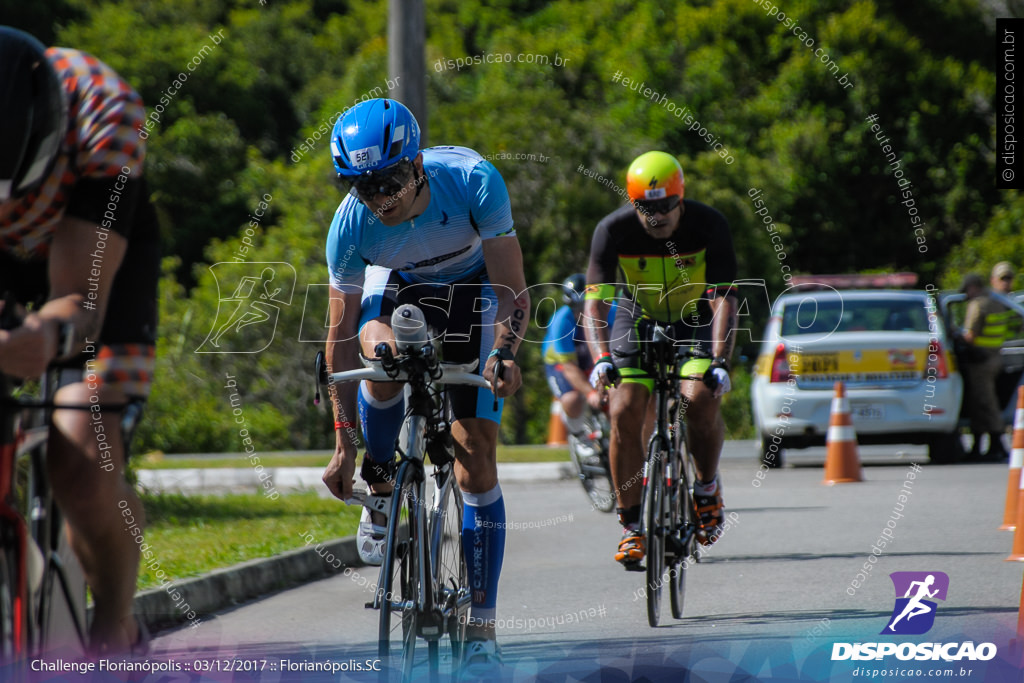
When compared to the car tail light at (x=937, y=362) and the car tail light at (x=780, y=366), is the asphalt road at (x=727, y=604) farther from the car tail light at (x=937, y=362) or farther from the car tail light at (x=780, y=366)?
the car tail light at (x=780, y=366)

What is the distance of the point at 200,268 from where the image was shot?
77.4 ft

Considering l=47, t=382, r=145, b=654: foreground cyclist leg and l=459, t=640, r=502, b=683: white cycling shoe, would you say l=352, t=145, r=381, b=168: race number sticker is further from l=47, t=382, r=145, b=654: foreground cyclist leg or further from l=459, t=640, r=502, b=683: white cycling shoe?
l=459, t=640, r=502, b=683: white cycling shoe

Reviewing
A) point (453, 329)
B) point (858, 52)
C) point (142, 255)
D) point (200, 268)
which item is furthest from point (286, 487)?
point (858, 52)

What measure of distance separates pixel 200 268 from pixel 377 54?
19.9 feet

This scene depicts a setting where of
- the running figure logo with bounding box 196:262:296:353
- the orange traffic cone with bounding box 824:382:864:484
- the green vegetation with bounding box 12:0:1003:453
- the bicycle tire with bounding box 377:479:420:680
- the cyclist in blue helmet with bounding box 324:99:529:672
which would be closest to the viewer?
the bicycle tire with bounding box 377:479:420:680

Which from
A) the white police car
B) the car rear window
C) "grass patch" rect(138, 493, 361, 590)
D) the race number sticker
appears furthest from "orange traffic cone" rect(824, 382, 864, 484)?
the race number sticker

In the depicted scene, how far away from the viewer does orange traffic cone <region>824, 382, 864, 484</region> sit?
11586 millimetres

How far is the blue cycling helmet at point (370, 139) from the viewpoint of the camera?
414cm

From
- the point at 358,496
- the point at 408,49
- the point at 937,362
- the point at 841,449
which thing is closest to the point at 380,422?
the point at 358,496

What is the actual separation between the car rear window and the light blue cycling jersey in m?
9.46

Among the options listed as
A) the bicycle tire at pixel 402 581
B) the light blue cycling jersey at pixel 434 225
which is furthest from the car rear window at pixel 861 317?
the bicycle tire at pixel 402 581

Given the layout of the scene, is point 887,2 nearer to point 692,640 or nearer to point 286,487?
point 286,487

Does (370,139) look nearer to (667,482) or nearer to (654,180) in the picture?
Result: (654,180)

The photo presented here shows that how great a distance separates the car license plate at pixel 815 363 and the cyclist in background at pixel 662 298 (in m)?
6.66
